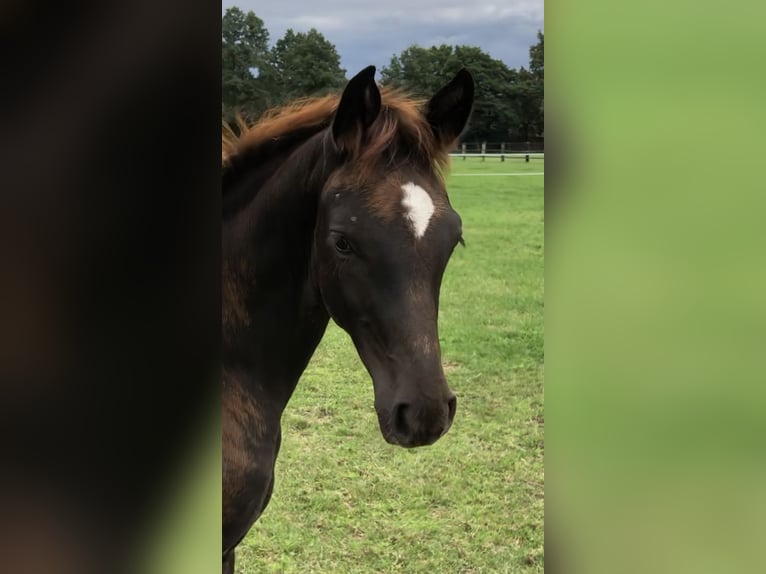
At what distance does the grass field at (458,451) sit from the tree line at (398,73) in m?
0.09

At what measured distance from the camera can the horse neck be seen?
121 centimetres

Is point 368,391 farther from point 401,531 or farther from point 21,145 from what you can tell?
point 21,145

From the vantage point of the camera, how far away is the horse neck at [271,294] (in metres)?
1.21

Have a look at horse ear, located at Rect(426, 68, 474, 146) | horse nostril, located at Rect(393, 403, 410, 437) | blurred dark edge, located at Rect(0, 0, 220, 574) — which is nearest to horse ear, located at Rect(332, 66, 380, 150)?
horse ear, located at Rect(426, 68, 474, 146)

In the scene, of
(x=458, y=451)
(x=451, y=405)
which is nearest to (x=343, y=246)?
(x=451, y=405)

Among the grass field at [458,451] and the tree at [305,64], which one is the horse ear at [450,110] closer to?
the grass field at [458,451]

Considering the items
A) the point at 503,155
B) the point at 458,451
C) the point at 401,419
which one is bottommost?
the point at 458,451

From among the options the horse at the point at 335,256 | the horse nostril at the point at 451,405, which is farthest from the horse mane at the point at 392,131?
the horse nostril at the point at 451,405

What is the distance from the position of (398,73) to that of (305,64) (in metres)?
0.17

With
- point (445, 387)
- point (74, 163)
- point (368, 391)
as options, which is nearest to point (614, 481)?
point (445, 387)

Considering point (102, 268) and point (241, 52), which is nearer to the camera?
point (102, 268)

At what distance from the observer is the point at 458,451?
3.79 feet

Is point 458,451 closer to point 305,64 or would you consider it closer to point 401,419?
point 401,419

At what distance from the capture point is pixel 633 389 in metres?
1.05
